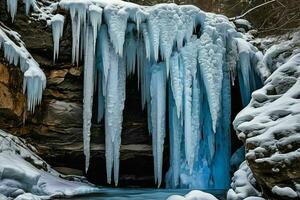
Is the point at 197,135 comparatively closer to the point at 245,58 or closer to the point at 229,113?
the point at 229,113

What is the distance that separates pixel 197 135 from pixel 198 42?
2.33 metres

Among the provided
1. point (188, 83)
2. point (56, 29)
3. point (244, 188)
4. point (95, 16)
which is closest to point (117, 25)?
point (95, 16)

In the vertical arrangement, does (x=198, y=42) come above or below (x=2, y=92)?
above

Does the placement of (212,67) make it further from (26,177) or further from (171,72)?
(26,177)

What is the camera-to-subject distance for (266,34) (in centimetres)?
1236

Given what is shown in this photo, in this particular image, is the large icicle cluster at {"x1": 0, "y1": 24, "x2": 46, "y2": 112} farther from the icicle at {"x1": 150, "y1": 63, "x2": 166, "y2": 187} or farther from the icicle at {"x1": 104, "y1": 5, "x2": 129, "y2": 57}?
the icicle at {"x1": 150, "y1": 63, "x2": 166, "y2": 187}

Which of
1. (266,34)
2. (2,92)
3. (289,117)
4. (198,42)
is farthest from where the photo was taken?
(266,34)

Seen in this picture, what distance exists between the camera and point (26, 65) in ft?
33.5

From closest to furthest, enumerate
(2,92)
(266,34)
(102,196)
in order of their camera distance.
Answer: (102,196)
(2,92)
(266,34)

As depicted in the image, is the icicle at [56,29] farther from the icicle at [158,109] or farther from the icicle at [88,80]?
the icicle at [158,109]

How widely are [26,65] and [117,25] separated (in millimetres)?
2304

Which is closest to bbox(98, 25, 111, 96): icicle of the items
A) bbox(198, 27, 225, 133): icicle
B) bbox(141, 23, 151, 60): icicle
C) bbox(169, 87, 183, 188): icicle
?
bbox(141, 23, 151, 60): icicle

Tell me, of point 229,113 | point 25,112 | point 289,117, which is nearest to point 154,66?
point 229,113

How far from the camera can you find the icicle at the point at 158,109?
10.9 m
